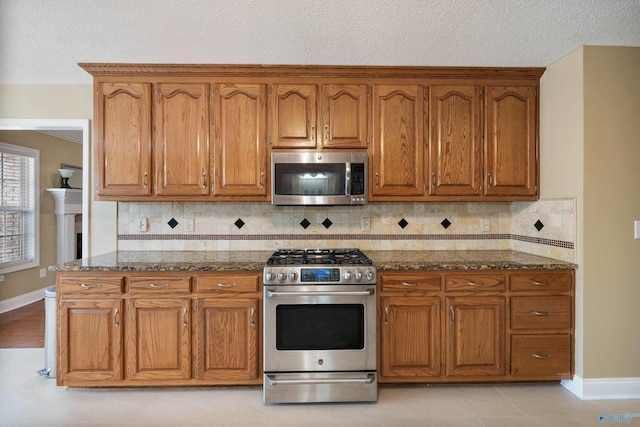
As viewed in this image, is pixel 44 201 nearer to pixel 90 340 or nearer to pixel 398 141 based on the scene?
pixel 90 340

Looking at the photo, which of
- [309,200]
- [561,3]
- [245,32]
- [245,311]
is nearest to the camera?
[561,3]

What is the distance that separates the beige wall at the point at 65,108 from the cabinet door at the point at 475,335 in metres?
2.91

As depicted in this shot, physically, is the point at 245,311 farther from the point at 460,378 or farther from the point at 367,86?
the point at 367,86

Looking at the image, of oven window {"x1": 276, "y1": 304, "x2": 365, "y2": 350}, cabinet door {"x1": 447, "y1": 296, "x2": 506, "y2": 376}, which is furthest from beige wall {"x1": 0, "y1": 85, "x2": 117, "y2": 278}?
cabinet door {"x1": 447, "y1": 296, "x2": 506, "y2": 376}

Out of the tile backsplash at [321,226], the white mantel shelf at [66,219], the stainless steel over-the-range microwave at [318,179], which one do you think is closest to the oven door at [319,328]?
the stainless steel over-the-range microwave at [318,179]

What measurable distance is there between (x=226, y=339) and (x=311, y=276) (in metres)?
0.75

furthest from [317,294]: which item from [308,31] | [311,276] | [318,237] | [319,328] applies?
[308,31]

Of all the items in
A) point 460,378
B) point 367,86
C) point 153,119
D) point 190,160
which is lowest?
point 460,378

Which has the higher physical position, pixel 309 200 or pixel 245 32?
pixel 245 32

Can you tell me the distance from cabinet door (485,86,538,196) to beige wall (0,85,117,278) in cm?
323

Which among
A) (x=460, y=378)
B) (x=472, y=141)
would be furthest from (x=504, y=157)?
(x=460, y=378)

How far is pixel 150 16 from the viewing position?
2.17 metres

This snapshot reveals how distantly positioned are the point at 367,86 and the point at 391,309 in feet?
5.68

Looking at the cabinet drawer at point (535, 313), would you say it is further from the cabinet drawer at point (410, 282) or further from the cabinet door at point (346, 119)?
the cabinet door at point (346, 119)
